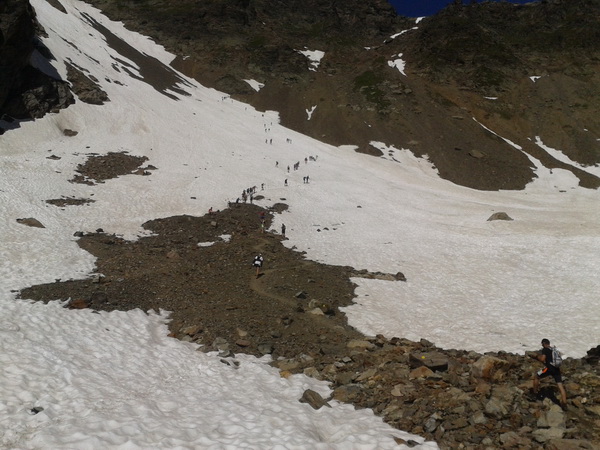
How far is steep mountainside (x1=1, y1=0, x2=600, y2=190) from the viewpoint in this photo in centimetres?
7719

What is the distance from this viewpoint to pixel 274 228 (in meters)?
33.2

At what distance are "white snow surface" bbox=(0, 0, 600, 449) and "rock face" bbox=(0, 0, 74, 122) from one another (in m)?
2.85

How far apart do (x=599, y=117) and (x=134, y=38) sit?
121 meters

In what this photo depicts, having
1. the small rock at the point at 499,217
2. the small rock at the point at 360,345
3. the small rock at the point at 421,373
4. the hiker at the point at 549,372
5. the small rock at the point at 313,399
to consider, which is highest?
the small rock at the point at 499,217

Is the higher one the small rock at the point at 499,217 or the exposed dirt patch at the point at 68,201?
the small rock at the point at 499,217

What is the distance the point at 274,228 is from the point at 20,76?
1631 inches

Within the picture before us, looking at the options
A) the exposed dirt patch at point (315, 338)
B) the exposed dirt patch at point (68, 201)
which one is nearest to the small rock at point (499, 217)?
the exposed dirt patch at point (315, 338)

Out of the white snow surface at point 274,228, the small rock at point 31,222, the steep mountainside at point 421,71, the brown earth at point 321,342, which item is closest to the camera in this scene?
the brown earth at point 321,342

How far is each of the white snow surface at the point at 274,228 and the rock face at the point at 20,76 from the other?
112 inches

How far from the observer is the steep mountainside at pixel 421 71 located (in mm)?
77188

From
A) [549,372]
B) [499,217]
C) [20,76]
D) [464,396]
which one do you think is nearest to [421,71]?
[499,217]

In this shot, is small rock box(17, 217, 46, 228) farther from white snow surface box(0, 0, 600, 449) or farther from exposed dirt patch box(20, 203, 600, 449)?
exposed dirt patch box(20, 203, 600, 449)

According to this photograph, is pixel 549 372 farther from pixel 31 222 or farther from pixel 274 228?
pixel 31 222

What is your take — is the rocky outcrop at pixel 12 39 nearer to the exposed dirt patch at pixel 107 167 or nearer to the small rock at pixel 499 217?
the exposed dirt patch at pixel 107 167
